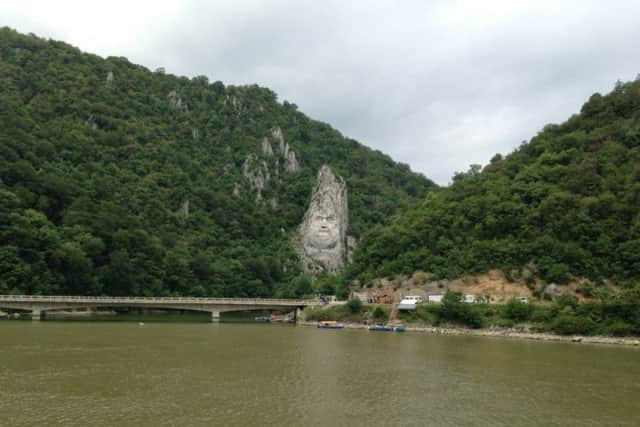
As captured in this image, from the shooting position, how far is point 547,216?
87.2 meters

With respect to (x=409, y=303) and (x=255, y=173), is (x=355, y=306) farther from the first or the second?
(x=255, y=173)

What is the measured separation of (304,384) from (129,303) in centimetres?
5889

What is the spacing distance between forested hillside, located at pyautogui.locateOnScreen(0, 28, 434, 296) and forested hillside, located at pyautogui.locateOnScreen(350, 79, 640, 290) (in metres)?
37.3

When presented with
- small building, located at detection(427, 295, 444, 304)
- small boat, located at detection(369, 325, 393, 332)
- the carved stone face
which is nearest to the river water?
small boat, located at detection(369, 325, 393, 332)

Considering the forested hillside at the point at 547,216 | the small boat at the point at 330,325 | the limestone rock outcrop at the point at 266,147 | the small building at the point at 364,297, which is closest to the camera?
the forested hillside at the point at 547,216

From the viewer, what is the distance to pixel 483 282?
8250 centimetres

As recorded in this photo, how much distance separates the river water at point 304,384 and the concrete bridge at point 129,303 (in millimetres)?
27322

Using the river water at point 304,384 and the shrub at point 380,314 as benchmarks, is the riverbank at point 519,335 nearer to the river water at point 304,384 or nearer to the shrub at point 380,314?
the shrub at point 380,314

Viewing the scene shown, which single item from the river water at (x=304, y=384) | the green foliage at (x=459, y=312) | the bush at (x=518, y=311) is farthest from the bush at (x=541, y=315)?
the river water at (x=304, y=384)

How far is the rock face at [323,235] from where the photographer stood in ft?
487

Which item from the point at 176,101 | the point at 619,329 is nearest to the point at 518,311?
the point at 619,329

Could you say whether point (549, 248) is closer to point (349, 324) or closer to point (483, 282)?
point (483, 282)

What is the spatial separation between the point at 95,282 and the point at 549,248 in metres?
76.4

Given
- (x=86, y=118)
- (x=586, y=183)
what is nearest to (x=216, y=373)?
(x=586, y=183)
